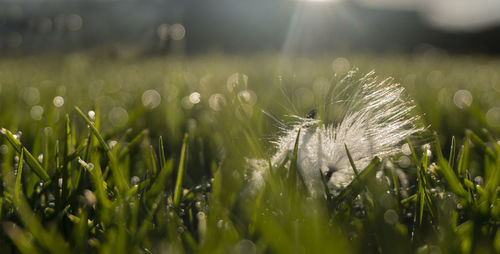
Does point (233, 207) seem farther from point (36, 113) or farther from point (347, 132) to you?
point (36, 113)

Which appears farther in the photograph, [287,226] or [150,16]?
[150,16]

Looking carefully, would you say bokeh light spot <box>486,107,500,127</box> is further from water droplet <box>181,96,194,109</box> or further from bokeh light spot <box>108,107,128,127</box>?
bokeh light spot <box>108,107,128,127</box>

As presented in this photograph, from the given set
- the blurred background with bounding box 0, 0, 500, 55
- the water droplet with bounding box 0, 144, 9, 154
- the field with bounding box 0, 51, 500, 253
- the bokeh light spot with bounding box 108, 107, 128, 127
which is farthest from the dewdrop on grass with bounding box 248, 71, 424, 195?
the blurred background with bounding box 0, 0, 500, 55

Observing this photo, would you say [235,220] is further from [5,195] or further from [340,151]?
[5,195]

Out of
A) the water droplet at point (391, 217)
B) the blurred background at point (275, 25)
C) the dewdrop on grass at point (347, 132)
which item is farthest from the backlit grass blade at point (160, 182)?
the blurred background at point (275, 25)

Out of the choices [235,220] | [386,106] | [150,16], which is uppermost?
[386,106]

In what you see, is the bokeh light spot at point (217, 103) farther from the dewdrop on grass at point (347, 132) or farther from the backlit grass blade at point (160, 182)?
the backlit grass blade at point (160, 182)

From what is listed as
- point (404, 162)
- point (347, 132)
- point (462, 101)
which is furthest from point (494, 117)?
point (347, 132)

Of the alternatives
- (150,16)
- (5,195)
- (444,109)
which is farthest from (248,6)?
(5,195)
